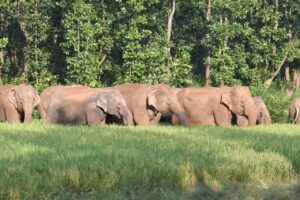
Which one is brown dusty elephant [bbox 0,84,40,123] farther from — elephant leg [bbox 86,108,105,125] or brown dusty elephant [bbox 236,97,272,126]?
brown dusty elephant [bbox 236,97,272,126]

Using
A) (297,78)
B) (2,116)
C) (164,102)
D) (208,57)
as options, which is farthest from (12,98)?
(297,78)

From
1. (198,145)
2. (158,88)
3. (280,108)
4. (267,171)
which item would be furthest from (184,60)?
(267,171)

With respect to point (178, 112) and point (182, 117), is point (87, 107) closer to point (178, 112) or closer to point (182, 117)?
point (178, 112)

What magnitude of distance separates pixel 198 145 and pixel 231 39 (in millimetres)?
18752

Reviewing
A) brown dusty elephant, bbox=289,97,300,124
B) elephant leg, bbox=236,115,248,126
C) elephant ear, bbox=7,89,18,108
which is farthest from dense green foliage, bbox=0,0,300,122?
elephant ear, bbox=7,89,18,108

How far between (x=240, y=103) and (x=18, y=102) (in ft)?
26.4

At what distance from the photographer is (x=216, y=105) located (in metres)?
20.5

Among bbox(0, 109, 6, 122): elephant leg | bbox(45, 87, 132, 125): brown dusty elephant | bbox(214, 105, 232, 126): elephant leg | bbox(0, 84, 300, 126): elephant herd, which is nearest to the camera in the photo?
bbox(45, 87, 132, 125): brown dusty elephant

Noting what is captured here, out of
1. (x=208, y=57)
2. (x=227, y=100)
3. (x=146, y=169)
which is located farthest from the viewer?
(x=208, y=57)

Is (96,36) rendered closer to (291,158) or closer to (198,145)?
(198,145)

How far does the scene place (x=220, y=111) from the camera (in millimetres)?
20422

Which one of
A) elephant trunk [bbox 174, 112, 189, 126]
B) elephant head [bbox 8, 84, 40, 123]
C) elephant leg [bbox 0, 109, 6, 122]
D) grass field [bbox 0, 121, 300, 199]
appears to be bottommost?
elephant leg [bbox 0, 109, 6, 122]

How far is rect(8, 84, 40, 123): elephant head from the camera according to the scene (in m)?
19.4

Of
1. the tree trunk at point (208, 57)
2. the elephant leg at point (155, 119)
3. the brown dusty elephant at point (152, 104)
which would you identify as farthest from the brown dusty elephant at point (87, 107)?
the tree trunk at point (208, 57)
